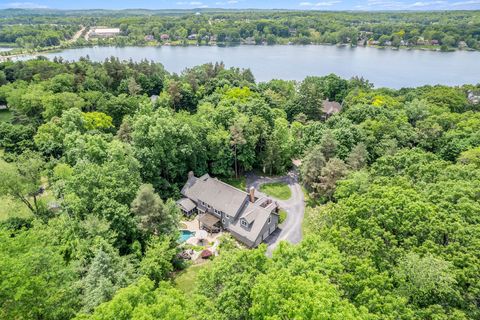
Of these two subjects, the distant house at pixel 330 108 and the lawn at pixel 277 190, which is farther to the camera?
the distant house at pixel 330 108

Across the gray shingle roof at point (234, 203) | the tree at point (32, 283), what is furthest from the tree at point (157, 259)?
the gray shingle roof at point (234, 203)

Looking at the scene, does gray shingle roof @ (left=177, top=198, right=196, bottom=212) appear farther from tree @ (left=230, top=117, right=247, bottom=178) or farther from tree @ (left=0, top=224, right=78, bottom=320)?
tree @ (left=0, top=224, right=78, bottom=320)

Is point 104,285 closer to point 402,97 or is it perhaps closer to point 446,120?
point 446,120

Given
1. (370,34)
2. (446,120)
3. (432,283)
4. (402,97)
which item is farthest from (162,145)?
(370,34)

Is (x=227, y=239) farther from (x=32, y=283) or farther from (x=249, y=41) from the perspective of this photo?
(x=249, y=41)

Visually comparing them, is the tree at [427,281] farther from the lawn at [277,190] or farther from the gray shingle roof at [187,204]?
the gray shingle roof at [187,204]

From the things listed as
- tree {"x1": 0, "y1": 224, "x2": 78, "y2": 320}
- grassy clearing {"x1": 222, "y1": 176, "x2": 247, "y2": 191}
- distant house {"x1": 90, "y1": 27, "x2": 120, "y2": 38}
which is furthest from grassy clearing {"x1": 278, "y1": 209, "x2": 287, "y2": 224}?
distant house {"x1": 90, "y1": 27, "x2": 120, "y2": 38}
